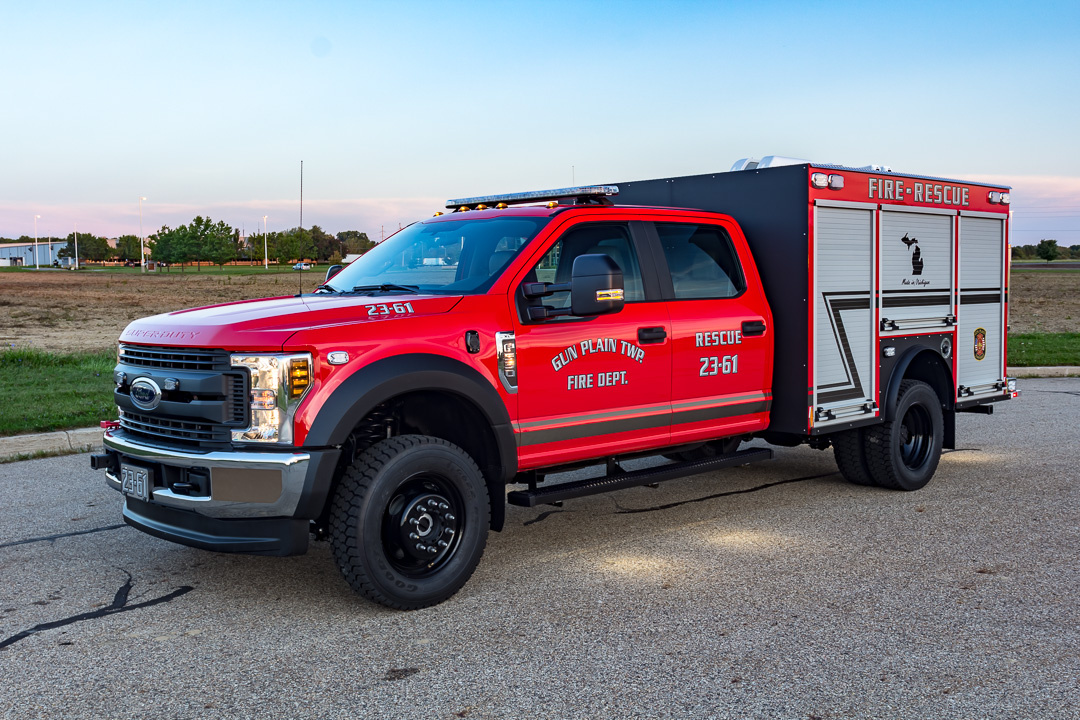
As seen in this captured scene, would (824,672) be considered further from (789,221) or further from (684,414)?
(789,221)

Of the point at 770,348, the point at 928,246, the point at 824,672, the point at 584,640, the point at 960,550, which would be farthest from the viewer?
the point at 928,246

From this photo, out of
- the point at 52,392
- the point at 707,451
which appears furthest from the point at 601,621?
the point at 52,392

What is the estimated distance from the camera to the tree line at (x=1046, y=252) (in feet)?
449

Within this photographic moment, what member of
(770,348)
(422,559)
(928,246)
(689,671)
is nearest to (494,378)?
(422,559)

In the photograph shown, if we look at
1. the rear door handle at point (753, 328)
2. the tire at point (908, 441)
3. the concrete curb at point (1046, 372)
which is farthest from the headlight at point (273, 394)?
the concrete curb at point (1046, 372)

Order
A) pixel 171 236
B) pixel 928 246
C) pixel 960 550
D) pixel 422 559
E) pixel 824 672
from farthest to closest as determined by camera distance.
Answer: pixel 171 236 < pixel 928 246 < pixel 960 550 < pixel 422 559 < pixel 824 672

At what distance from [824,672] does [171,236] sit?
132 metres

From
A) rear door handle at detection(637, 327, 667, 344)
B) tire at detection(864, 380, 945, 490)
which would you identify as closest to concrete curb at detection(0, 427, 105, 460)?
rear door handle at detection(637, 327, 667, 344)

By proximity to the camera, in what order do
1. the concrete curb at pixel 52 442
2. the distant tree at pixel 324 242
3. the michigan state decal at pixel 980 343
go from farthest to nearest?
the distant tree at pixel 324 242 < the concrete curb at pixel 52 442 < the michigan state decal at pixel 980 343

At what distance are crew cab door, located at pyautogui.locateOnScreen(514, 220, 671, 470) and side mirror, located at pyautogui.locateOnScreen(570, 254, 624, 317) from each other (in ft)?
0.88

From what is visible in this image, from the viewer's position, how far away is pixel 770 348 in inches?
276

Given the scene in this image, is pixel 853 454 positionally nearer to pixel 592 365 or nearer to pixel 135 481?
pixel 592 365

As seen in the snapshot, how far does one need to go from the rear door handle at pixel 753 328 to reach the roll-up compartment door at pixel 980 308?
2.55 metres

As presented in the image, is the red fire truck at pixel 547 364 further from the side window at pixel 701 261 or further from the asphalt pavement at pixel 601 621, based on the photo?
the asphalt pavement at pixel 601 621
